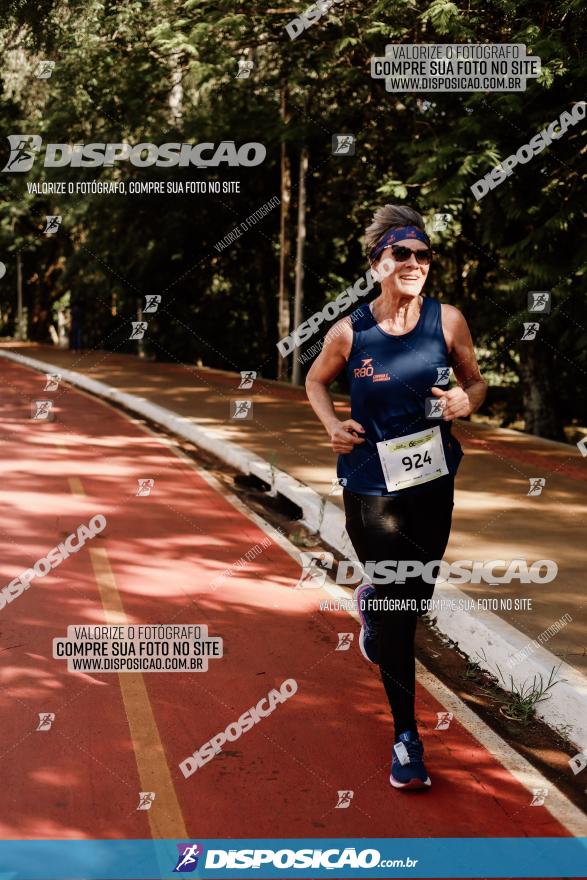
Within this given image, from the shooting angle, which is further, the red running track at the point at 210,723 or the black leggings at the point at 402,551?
the black leggings at the point at 402,551

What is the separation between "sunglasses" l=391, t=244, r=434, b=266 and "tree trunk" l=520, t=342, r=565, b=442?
11161 millimetres

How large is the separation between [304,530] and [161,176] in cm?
1874

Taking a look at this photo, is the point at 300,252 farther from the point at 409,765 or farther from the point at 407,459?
the point at 409,765

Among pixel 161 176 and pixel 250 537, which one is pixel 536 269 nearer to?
pixel 250 537

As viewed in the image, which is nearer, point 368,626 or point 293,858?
point 293,858

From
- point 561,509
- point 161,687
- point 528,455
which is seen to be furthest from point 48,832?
point 528,455

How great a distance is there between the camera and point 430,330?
447cm

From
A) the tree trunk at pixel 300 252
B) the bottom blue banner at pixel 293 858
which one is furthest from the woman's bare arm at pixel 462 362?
the tree trunk at pixel 300 252

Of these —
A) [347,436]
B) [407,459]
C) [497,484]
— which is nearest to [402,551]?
[407,459]

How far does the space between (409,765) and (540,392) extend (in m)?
11.8

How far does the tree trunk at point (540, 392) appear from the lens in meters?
15.4

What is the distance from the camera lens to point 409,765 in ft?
14.2

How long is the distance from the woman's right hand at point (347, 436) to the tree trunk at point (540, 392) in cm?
1132

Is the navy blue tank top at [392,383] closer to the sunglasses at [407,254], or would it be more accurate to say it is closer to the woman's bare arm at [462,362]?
the woman's bare arm at [462,362]
